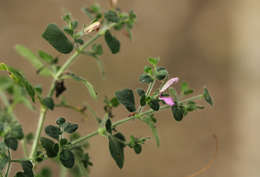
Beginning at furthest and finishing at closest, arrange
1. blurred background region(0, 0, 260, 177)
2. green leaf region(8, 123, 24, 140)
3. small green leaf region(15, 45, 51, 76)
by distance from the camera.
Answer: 1. blurred background region(0, 0, 260, 177)
2. small green leaf region(15, 45, 51, 76)
3. green leaf region(8, 123, 24, 140)

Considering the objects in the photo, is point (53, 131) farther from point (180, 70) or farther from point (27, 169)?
point (180, 70)

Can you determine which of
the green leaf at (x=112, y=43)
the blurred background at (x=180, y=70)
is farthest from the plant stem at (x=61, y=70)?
the blurred background at (x=180, y=70)

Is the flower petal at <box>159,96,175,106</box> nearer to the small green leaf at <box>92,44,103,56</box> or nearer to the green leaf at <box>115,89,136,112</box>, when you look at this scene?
the green leaf at <box>115,89,136,112</box>

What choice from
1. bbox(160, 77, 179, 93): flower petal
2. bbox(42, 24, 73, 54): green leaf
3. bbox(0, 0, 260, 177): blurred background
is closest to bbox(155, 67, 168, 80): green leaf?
bbox(160, 77, 179, 93): flower petal

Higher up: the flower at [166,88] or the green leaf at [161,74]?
the green leaf at [161,74]

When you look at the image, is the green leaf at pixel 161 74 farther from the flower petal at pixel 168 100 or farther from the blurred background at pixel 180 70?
the blurred background at pixel 180 70

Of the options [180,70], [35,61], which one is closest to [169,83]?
[35,61]

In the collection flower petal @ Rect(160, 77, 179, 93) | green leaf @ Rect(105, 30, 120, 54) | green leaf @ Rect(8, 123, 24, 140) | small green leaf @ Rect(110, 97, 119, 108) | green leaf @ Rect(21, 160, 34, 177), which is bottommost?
green leaf @ Rect(21, 160, 34, 177)
